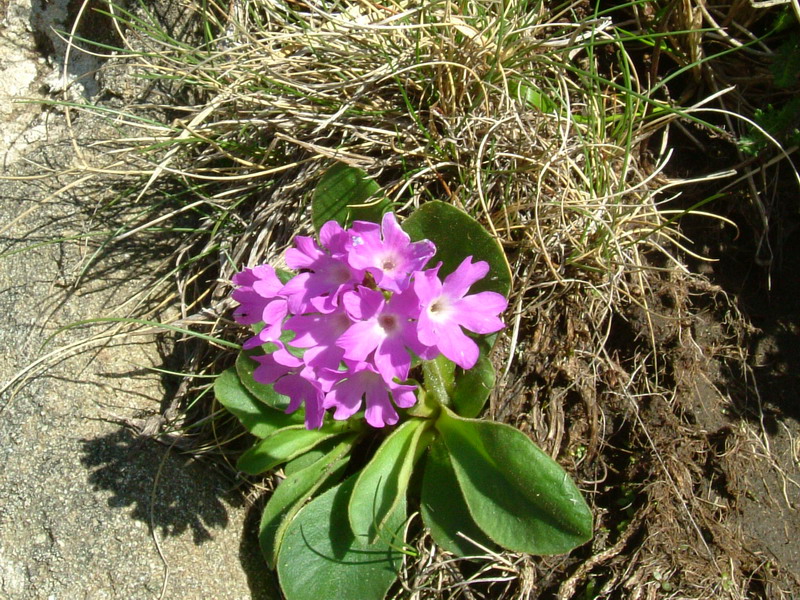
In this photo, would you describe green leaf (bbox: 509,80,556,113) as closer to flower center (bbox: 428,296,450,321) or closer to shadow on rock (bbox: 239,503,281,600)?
flower center (bbox: 428,296,450,321)

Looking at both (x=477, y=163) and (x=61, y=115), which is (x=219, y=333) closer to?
(x=477, y=163)

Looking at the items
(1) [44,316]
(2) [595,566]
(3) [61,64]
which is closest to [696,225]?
(2) [595,566]

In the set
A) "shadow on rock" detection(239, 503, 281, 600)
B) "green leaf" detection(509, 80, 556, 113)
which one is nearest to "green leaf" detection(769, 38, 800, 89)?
"green leaf" detection(509, 80, 556, 113)

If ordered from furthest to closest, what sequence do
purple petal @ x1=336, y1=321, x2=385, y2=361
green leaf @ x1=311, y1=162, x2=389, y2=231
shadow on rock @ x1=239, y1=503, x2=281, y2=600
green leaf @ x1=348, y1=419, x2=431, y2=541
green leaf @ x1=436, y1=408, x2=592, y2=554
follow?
shadow on rock @ x1=239, y1=503, x2=281, y2=600 → green leaf @ x1=311, y1=162, x2=389, y2=231 → green leaf @ x1=348, y1=419, x2=431, y2=541 → green leaf @ x1=436, y1=408, x2=592, y2=554 → purple petal @ x1=336, y1=321, x2=385, y2=361

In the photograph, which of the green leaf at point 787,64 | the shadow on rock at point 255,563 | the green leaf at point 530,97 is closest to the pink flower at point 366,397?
the shadow on rock at point 255,563

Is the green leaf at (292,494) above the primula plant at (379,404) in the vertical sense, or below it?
below

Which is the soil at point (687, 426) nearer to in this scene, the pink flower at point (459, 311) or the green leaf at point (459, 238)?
the green leaf at point (459, 238)

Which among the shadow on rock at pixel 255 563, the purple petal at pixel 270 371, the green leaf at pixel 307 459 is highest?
the purple petal at pixel 270 371
